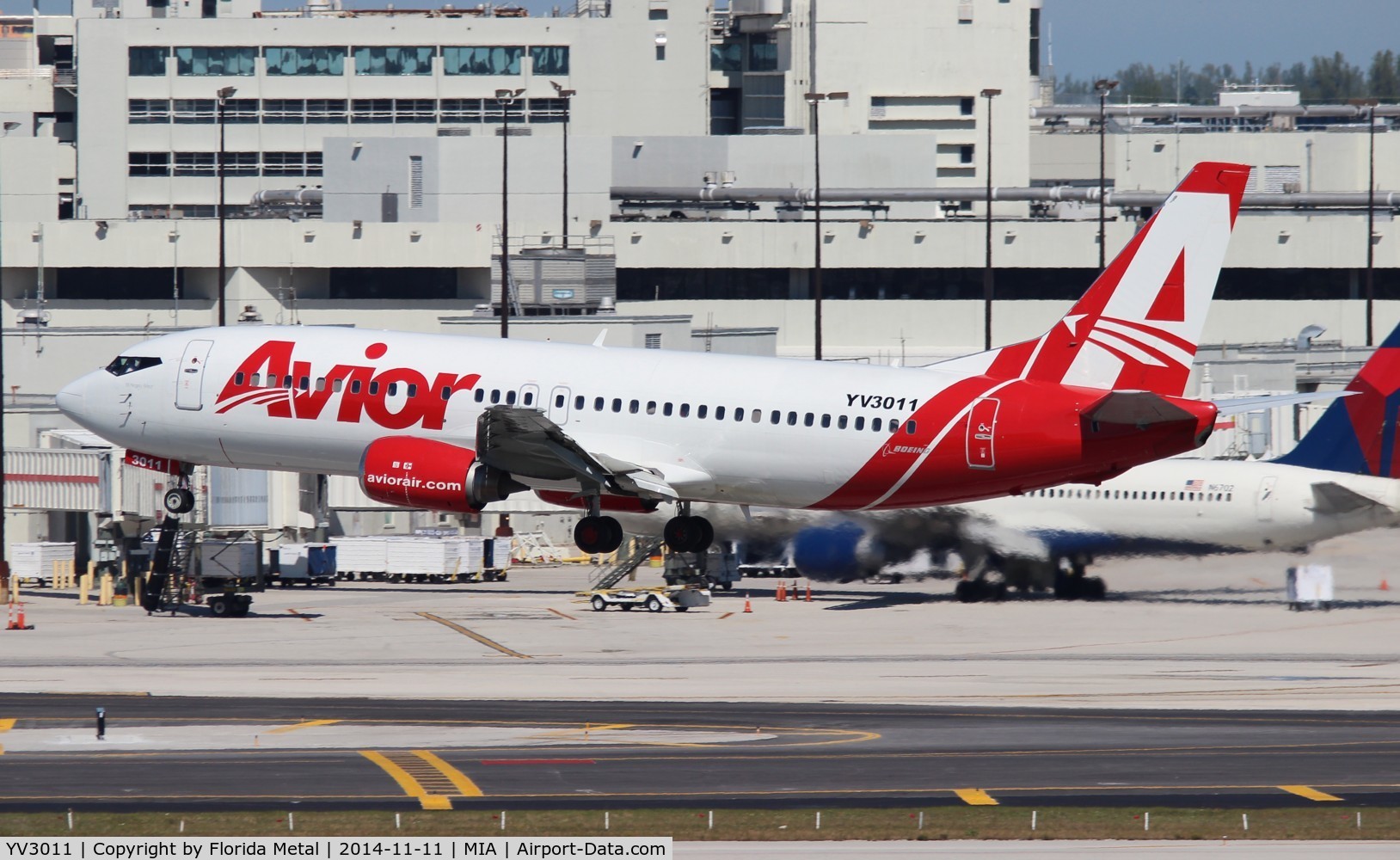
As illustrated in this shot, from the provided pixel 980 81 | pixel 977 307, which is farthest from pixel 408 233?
pixel 980 81

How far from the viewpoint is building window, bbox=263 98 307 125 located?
5891 inches

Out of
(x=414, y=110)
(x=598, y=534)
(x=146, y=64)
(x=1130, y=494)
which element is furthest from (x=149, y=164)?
(x=598, y=534)

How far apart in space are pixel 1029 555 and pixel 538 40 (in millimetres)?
99638

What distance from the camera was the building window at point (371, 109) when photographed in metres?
150

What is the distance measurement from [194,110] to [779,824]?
434 ft

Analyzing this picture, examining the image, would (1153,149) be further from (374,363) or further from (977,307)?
(374,363)

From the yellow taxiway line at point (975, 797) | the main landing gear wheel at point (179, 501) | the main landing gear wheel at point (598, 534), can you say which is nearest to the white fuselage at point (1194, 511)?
the main landing gear wheel at point (598, 534)

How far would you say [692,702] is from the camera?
1646 inches

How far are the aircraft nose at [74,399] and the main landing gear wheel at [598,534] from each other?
14915mm

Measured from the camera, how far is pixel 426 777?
3200 centimetres

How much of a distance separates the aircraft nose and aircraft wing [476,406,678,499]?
1311cm

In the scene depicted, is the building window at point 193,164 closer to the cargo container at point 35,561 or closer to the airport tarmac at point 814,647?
the cargo container at point 35,561

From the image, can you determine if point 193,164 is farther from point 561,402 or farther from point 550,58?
point 561,402

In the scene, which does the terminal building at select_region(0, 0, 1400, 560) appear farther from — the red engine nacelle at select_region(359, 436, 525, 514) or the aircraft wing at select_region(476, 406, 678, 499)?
the aircraft wing at select_region(476, 406, 678, 499)
